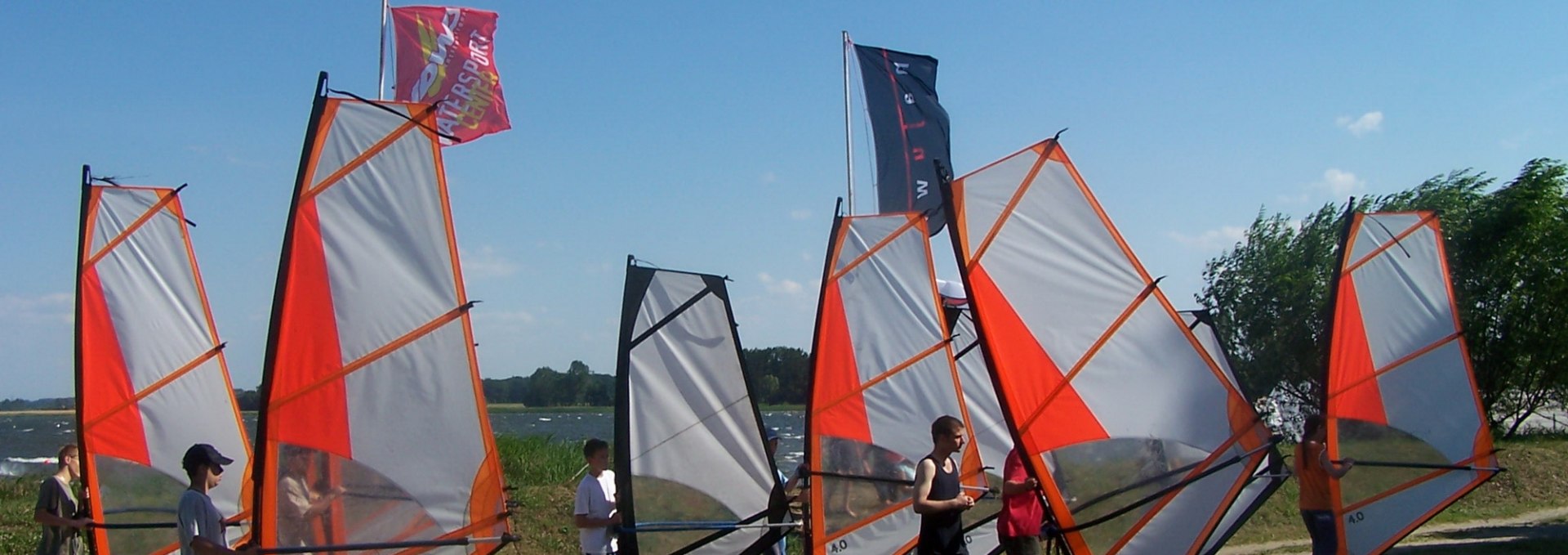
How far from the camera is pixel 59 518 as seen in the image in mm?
9250

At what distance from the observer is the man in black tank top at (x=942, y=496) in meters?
7.15

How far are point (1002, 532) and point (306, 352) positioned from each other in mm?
4500

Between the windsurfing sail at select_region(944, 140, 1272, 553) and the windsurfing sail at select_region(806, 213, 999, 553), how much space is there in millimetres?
2011

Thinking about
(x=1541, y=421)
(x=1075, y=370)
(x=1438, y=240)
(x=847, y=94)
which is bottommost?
(x=1541, y=421)

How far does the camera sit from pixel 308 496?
6.83 meters

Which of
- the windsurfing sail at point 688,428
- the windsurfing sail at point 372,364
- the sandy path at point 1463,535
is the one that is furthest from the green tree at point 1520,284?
the windsurfing sail at point 372,364

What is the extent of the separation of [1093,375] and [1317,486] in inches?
90.4

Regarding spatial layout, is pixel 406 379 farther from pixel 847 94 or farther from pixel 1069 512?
pixel 847 94

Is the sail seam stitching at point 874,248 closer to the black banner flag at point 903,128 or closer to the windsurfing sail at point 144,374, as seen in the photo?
the black banner flag at point 903,128

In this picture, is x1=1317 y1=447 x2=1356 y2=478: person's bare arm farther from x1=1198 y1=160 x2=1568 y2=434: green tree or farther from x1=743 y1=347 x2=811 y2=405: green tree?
x1=743 y1=347 x2=811 y2=405: green tree

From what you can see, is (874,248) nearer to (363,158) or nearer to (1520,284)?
(363,158)

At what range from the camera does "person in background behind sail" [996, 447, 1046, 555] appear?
8195 mm

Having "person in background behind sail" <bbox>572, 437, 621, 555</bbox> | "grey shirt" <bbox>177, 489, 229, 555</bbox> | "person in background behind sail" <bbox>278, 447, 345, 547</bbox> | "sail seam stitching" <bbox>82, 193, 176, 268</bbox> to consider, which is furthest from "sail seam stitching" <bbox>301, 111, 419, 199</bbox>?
"sail seam stitching" <bbox>82, 193, 176, 268</bbox>

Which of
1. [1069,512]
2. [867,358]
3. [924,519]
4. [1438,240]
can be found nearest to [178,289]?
[867,358]
